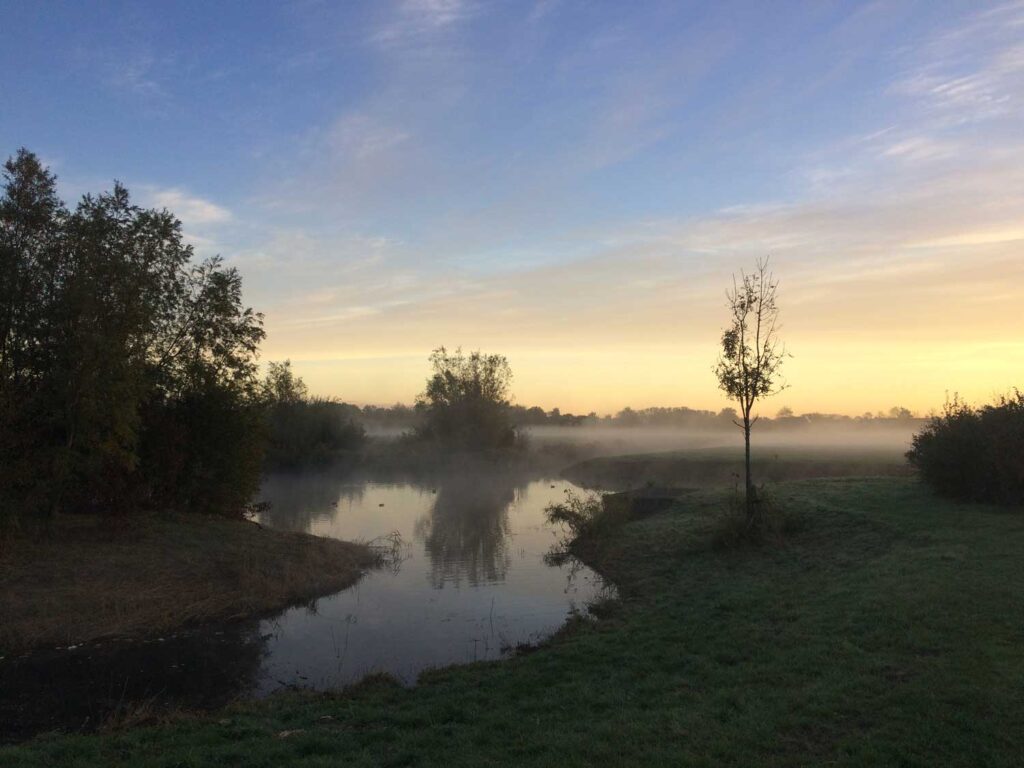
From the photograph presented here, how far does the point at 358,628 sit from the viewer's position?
14477mm

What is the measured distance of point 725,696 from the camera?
7.92 metres

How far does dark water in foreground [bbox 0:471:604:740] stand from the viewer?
1027 centimetres

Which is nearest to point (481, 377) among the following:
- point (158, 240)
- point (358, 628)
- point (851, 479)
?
point (851, 479)

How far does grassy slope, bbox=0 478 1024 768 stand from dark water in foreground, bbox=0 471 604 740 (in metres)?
1.58

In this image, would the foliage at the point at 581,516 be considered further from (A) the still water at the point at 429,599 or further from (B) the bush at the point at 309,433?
(B) the bush at the point at 309,433

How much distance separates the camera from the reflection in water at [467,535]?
66.7 ft

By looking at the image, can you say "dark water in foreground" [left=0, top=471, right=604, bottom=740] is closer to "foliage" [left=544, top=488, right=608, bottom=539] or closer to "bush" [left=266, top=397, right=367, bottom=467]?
"foliage" [left=544, top=488, right=608, bottom=539]

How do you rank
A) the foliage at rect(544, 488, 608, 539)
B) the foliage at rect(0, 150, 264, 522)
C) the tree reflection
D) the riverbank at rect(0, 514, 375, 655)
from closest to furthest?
the riverbank at rect(0, 514, 375, 655), the foliage at rect(0, 150, 264, 522), the foliage at rect(544, 488, 608, 539), the tree reflection

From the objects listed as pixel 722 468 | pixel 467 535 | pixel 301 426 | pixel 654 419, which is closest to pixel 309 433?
pixel 301 426

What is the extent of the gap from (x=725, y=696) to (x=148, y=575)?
13.5 meters

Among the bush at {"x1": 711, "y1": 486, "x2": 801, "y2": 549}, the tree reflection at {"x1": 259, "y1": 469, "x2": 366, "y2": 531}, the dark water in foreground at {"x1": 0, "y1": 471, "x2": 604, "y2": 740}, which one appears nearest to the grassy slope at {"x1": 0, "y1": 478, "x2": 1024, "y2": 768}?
the dark water in foreground at {"x1": 0, "y1": 471, "x2": 604, "y2": 740}

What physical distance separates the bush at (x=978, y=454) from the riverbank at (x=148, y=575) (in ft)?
54.7

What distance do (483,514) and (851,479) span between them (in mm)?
16039

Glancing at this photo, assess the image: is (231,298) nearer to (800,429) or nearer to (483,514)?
(483,514)
